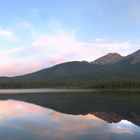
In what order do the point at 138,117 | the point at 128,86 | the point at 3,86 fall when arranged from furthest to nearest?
the point at 3,86 < the point at 128,86 < the point at 138,117

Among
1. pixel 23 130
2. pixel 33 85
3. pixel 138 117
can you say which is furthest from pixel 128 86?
pixel 23 130

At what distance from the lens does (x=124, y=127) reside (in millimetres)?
24750

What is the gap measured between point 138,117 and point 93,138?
12.4 metres

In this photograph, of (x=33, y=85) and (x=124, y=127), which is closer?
(x=124, y=127)

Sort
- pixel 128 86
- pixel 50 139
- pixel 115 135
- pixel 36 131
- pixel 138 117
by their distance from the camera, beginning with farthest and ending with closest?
pixel 128 86 → pixel 138 117 → pixel 36 131 → pixel 115 135 → pixel 50 139

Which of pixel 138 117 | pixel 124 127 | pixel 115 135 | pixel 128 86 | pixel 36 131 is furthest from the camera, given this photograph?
pixel 128 86

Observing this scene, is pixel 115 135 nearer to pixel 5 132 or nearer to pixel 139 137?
pixel 139 137

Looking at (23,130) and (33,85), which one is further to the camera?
(33,85)

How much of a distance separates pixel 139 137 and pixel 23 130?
7.63 metres

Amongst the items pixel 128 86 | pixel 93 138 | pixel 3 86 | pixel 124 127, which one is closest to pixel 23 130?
pixel 93 138

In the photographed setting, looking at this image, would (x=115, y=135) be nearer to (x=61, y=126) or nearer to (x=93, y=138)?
(x=93, y=138)

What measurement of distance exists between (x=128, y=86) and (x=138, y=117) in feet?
330

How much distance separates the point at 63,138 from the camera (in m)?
19.6

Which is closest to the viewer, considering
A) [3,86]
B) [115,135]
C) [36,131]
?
[115,135]
